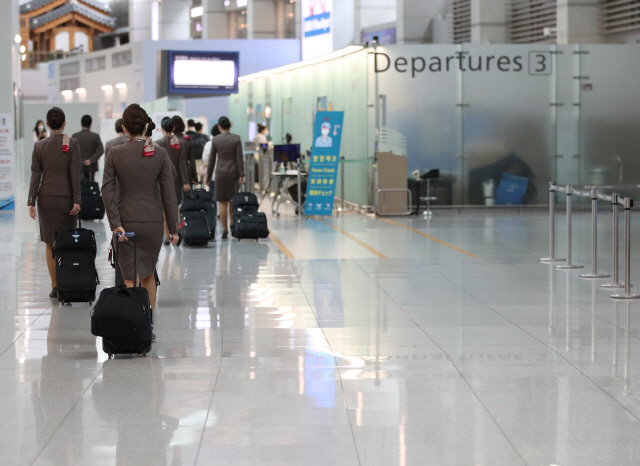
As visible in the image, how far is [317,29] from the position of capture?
3008 cm

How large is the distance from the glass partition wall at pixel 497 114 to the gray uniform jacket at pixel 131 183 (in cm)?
1013

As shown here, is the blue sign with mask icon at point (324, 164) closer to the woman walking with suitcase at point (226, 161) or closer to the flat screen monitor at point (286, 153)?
the flat screen monitor at point (286, 153)

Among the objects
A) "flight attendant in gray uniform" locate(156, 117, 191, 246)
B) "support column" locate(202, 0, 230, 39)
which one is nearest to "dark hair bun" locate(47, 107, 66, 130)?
"flight attendant in gray uniform" locate(156, 117, 191, 246)

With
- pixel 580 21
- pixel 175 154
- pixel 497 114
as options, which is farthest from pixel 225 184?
pixel 580 21

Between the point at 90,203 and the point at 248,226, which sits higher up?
the point at 90,203

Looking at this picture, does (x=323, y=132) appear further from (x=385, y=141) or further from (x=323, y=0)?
(x=323, y=0)

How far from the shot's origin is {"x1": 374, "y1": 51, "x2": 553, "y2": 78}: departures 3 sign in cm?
1584

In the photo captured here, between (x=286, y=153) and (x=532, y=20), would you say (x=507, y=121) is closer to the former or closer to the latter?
(x=286, y=153)

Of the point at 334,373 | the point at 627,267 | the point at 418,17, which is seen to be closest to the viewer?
the point at 334,373

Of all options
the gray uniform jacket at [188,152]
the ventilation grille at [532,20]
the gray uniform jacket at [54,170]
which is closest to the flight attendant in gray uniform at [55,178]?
the gray uniform jacket at [54,170]

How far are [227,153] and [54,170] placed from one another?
4.31 metres

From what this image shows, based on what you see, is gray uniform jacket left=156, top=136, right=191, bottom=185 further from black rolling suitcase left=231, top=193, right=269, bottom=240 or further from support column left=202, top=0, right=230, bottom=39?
support column left=202, top=0, right=230, bottom=39

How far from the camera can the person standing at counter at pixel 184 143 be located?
1109cm

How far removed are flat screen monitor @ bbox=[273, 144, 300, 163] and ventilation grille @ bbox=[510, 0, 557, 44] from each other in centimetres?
639
